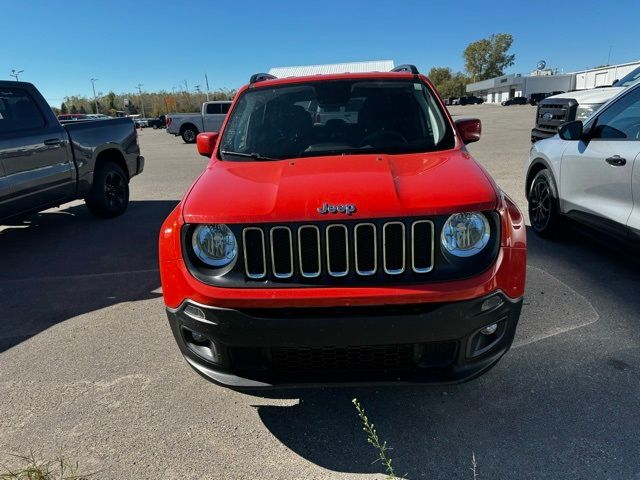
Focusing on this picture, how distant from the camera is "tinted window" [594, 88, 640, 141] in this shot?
3.99m

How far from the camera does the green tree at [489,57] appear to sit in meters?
117

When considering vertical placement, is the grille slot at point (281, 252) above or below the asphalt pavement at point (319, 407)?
above

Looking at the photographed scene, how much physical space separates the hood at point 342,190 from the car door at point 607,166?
1853 millimetres

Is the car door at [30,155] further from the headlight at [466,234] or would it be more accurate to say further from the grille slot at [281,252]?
the headlight at [466,234]

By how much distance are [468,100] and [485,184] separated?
92.8 m

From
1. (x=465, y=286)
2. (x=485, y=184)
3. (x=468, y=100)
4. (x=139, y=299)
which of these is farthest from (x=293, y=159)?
(x=468, y=100)

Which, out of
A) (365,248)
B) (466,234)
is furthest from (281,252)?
(466,234)

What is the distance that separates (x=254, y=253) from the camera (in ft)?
7.42

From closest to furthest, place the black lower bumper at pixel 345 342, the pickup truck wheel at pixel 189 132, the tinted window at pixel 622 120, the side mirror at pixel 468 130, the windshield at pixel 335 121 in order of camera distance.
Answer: the black lower bumper at pixel 345 342 < the windshield at pixel 335 121 < the side mirror at pixel 468 130 < the tinted window at pixel 622 120 < the pickup truck wheel at pixel 189 132

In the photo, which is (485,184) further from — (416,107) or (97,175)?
(97,175)

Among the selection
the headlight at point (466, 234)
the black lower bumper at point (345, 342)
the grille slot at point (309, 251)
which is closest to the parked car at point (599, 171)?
the headlight at point (466, 234)

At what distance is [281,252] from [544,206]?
416cm

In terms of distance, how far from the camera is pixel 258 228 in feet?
7.32

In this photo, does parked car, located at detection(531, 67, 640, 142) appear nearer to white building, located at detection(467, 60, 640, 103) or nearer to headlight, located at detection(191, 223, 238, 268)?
headlight, located at detection(191, 223, 238, 268)
